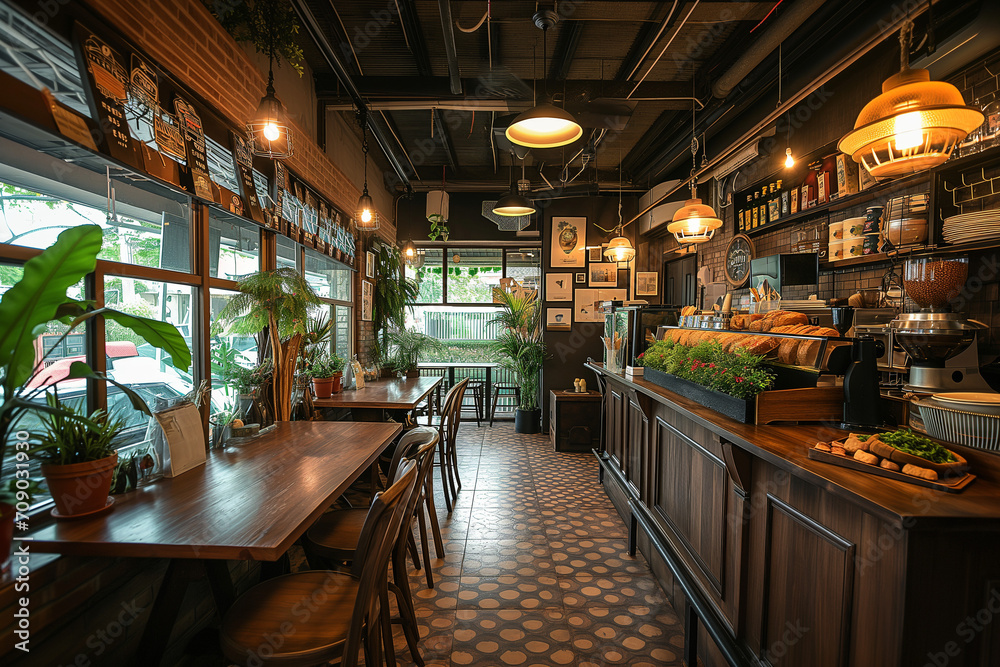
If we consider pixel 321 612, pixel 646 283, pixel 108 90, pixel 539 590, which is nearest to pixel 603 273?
pixel 646 283

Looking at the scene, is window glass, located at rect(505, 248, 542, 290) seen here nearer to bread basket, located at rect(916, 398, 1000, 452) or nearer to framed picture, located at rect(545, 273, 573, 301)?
framed picture, located at rect(545, 273, 573, 301)

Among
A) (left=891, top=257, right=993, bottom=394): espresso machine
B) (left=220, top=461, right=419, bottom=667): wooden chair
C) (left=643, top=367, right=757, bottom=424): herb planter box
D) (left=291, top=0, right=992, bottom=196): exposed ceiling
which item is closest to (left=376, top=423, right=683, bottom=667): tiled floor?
(left=220, top=461, right=419, bottom=667): wooden chair

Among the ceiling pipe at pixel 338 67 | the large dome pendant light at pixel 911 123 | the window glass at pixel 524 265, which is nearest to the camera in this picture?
the large dome pendant light at pixel 911 123

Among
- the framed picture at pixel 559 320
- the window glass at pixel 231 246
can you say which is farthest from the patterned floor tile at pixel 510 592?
the framed picture at pixel 559 320

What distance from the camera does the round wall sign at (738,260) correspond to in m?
4.84

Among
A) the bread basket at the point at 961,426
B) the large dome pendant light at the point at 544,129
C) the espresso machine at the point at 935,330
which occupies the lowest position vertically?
the bread basket at the point at 961,426

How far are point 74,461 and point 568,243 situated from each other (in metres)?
6.23

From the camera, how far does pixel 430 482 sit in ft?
10.0

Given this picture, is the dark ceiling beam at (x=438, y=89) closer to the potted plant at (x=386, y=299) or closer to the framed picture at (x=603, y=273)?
the potted plant at (x=386, y=299)

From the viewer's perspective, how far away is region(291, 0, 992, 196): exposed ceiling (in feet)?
10.3

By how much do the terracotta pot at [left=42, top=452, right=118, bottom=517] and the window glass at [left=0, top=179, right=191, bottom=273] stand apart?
0.76m

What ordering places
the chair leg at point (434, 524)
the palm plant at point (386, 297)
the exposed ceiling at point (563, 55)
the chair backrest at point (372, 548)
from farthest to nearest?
1. the palm plant at point (386, 297)
2. the exposed ceiling at point (563, 55)
3. the chair leg at point (434, 524)
4. the chair backrest at point (372, 548)

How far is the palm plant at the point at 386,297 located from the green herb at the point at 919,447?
5516 millimetres

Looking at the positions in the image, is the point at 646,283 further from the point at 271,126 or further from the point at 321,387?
the point at 271,126
